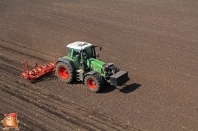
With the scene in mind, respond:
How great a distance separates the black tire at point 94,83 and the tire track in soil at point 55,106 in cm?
134

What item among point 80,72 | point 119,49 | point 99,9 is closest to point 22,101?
point 80,72

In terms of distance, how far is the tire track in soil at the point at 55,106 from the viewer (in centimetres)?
1278

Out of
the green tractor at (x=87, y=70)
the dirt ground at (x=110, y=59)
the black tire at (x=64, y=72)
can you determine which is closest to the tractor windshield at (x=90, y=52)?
the green tractor at (x=87, y=70)

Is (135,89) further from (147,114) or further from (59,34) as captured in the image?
(59,34)

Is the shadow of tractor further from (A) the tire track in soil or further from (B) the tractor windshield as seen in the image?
(A) the tire track in soil

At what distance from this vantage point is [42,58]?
62.2ft

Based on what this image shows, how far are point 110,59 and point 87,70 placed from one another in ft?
12.7

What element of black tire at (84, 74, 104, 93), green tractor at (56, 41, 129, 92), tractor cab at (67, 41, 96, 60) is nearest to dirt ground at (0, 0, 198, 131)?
black tire at (84, 74, 104, 93)

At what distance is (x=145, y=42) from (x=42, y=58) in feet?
23.7

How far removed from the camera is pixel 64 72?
52.5ft

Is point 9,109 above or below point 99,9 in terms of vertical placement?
below

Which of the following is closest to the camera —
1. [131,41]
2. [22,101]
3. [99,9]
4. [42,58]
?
[22,101]

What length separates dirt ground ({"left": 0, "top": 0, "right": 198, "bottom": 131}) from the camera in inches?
521

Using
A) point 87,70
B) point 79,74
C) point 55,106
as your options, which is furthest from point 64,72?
point 55,106
